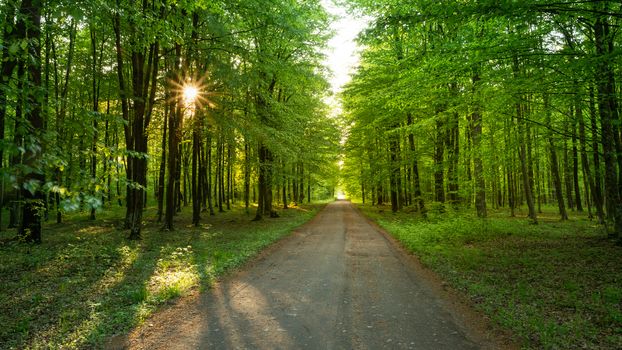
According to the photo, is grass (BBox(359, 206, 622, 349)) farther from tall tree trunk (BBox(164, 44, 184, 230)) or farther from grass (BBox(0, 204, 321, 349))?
tall tree trunk (BBox(164, 44, 184, 230))

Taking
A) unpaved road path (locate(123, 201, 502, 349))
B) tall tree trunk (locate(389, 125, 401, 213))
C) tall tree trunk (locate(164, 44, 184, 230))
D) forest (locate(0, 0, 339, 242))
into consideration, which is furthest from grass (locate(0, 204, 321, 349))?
tall tree trunk (locate(389, 125, 401, 213))

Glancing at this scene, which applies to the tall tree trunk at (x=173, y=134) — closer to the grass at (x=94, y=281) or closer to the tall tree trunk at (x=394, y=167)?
the grass at (x=94, y=281)

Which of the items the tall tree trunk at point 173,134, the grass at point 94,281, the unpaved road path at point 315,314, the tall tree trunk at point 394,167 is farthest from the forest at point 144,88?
the tall tree trunk at point 394,167

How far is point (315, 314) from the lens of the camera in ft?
21.0

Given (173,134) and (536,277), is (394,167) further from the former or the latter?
(536,277)

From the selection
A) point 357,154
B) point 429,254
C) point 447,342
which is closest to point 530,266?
point 429,254

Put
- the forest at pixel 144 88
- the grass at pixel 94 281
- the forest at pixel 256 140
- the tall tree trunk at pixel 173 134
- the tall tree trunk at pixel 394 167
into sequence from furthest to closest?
the tall tree trunk at pixel 394 167, the tall tree trunk at pixel 173 134, the grass at pixel 94 281, the forest at pixel 256 140, the forest at pixel 144 88

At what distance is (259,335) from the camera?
5508 millimetres

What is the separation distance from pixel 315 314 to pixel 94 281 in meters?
6.01

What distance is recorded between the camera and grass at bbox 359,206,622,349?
5508 mm

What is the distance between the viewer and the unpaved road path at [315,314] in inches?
209

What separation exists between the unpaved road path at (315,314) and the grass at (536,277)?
37.6 inches

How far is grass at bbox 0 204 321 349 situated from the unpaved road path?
771 millimetres

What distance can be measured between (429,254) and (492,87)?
20.0ft
